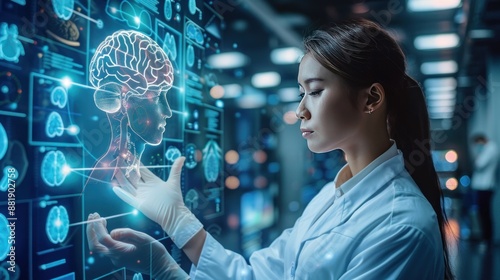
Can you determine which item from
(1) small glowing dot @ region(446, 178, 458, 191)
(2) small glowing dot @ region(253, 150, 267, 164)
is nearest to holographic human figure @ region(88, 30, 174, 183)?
(2) small glowing dot @ region(253, 150, 267, 164)

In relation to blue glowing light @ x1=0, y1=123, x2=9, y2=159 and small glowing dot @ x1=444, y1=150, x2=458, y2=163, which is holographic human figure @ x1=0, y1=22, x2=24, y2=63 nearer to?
blue glowing light @ x1=0, y1=123, x2=9, y2=159

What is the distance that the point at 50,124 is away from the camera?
992 millimetres

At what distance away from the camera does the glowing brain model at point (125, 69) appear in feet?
3.71

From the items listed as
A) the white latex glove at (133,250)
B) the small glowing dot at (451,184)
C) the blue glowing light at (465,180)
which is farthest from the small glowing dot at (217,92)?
the blue glowing light at (465,180)

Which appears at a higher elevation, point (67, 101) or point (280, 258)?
point (67, 101)

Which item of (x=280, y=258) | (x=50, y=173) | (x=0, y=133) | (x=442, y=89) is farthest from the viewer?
(x=442, y=89)

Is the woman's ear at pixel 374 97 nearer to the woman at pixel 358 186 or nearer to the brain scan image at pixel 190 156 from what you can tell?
the woman at pixel 358 186

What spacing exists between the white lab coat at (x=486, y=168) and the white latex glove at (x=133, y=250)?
4.05 metres

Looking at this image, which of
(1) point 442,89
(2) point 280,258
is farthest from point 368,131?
(1) point 442,89

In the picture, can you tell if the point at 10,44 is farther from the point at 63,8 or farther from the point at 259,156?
the point at 259,156

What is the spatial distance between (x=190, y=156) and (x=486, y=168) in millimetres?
3964

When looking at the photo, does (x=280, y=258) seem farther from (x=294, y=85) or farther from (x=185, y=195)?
(x=294, y=85)

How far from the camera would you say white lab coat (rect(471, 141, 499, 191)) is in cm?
449

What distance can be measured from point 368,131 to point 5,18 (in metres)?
0.96
